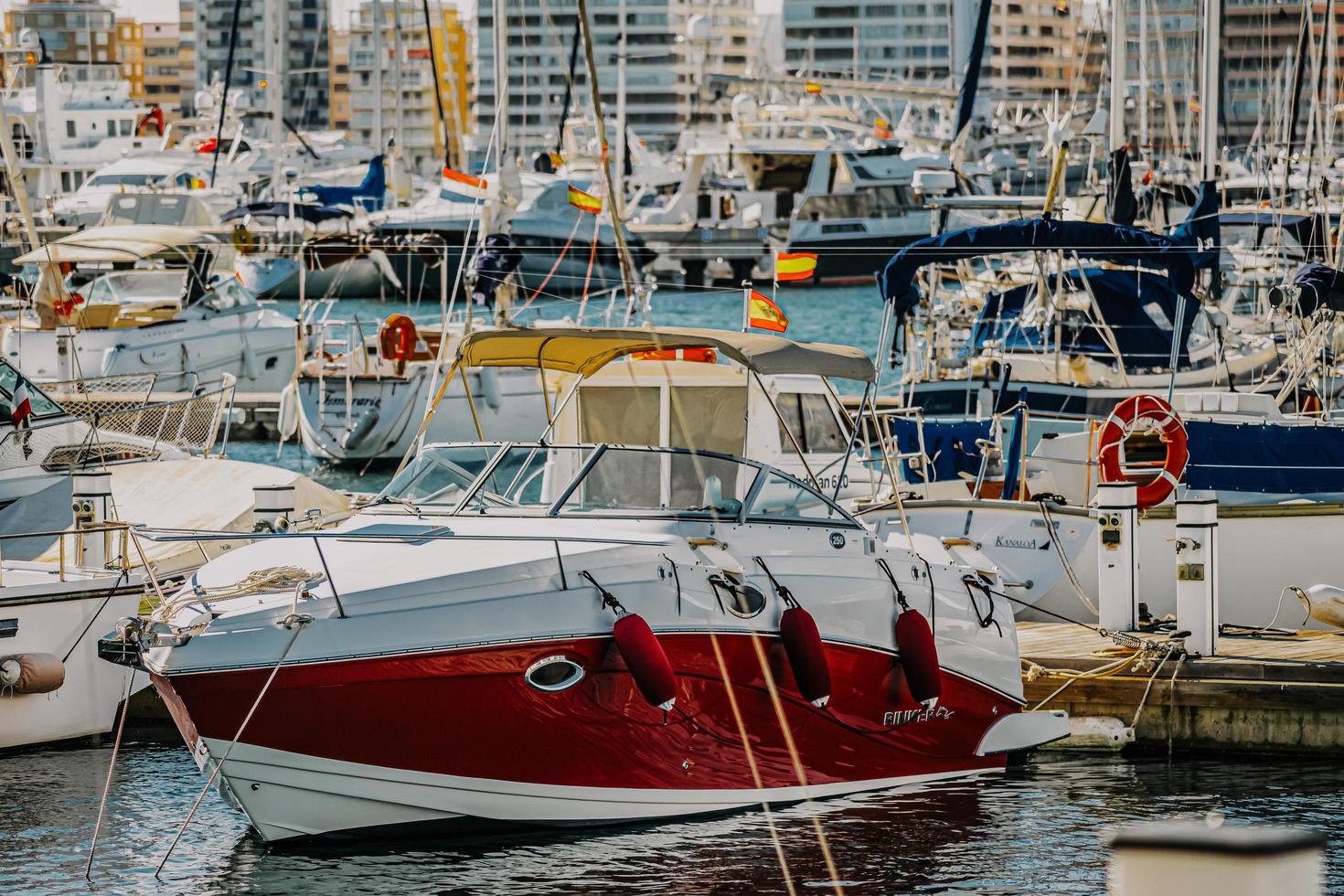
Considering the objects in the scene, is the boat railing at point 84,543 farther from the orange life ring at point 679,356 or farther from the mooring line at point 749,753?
the mooring line at point 749,753

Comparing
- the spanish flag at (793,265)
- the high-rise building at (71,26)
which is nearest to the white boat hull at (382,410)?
the spanish flag at (793,265)

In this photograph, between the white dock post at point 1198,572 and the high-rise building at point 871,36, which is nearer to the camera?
the white dock post at point 1198,572

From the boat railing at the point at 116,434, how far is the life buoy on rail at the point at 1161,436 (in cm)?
819

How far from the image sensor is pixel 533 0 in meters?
126

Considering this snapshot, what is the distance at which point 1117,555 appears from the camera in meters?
13.3

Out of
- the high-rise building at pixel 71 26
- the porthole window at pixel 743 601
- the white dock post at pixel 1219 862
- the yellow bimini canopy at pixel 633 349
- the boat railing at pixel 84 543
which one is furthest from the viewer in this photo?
the high-rise building at pixel 71 26

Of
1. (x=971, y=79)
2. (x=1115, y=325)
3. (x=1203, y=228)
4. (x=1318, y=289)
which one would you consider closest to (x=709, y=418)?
(x=1318, y=289)

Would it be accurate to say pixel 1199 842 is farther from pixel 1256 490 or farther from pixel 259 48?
pixel 259 48

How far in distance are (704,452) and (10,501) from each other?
722 cm

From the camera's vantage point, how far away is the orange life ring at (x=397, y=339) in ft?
86.6

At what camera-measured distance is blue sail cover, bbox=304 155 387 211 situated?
54.4 meters

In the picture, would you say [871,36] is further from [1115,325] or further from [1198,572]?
[1198,572]

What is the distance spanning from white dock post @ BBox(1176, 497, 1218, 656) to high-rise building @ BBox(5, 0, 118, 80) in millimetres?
160210

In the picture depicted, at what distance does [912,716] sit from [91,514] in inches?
238
